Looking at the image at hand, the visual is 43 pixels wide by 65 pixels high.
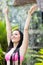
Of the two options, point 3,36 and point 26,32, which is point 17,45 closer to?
point 26,32

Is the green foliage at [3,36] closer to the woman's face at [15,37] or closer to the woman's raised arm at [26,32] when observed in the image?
the woman's face at [15,37]

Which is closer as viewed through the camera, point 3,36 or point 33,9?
point 33,9

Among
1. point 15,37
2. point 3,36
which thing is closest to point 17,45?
point 15,37

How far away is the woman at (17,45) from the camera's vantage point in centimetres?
270

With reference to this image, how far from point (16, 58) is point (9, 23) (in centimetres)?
38

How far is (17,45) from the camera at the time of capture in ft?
9.08

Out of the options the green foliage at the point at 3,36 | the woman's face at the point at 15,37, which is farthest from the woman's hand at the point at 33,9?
the green foliage at the point at 3,36

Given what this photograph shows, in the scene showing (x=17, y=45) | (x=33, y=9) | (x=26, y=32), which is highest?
(x=33, y=9)

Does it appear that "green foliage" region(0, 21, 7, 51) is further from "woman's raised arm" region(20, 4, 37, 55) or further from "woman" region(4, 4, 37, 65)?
"woman's raised arm" region(20, 4, 37, 55)

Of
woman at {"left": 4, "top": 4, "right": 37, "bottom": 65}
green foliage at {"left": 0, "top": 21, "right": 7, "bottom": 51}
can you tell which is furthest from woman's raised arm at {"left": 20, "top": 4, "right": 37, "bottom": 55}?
green foliage at {"left": 0, "top": 21, "right": 7, "bottom": 51}

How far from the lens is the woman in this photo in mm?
2703

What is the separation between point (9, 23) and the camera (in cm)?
284

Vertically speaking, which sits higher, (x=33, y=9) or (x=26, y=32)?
(x=33, y=9)

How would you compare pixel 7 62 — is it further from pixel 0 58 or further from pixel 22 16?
pixel 22 16
